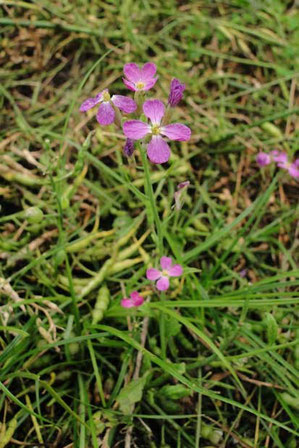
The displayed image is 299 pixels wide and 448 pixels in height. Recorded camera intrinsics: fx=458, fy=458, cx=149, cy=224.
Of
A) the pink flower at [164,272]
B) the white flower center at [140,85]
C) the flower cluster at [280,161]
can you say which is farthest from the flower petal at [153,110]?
the flower cluster at [280,161]

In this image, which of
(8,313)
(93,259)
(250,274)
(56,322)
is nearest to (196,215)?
(250,274)

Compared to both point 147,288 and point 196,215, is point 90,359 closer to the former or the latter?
point 147,288

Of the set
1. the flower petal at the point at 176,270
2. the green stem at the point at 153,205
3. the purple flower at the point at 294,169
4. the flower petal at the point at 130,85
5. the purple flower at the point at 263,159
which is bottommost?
the purple flower at the point at 294,169

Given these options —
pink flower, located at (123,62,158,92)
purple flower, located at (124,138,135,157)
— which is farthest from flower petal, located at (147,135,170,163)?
pink flower, located at (123,62,158,92)

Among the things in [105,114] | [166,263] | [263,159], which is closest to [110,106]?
[105,114]

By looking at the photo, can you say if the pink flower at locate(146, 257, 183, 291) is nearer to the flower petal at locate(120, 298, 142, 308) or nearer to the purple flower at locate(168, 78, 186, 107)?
the flower petal at locate(120, 298, 142, 308)

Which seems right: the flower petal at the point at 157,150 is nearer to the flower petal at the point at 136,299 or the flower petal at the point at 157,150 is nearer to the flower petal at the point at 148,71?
the flower petal at the point at 148,71
